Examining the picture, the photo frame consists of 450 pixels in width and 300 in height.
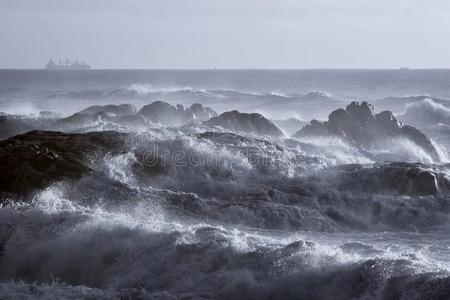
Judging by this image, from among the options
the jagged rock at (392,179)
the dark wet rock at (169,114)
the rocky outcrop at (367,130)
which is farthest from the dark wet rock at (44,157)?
the dark wet rock at (169,114)

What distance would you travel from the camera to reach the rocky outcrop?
22.3 m

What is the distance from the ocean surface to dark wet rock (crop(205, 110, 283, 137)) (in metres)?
3.33

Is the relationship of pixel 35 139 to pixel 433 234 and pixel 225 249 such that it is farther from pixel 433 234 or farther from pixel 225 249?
pixel 433 234

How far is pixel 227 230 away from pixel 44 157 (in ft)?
14.2

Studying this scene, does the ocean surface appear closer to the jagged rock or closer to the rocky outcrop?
the jagged rock

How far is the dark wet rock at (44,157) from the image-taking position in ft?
40.1

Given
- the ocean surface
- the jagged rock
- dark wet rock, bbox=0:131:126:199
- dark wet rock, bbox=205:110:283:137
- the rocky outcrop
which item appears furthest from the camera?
dark wet rock, bbox=205:110:283:137

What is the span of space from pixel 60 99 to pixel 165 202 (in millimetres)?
48507

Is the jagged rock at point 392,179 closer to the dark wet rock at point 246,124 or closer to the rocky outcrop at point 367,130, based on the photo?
the rocky outcrop at point 367,130

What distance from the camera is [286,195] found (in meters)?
13.9

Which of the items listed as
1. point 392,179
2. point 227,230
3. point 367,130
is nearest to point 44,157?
point 227,230

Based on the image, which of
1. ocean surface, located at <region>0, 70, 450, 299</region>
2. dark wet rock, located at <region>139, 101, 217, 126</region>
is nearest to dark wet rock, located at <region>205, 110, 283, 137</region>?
ocean surface, located at <region>0, 70, 450, 299</region>

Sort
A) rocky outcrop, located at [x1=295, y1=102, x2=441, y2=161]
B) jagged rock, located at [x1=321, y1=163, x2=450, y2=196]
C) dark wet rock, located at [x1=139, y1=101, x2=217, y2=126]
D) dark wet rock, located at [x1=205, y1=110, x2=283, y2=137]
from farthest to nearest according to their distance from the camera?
dark wet rock, located at [x1=139, y1=101, x2=217, y2=126] → dark wet rock, located at [x1=205, y1=110, x2=283, y2=137] → rocky outcrop, located at [x1=295, y1=102, x2=441, y2=161] → jagged rock, located at [x1=321, y1=163, x2=450, y2=196]

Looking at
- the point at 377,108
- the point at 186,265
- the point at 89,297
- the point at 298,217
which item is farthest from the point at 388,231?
the point at 377,108
